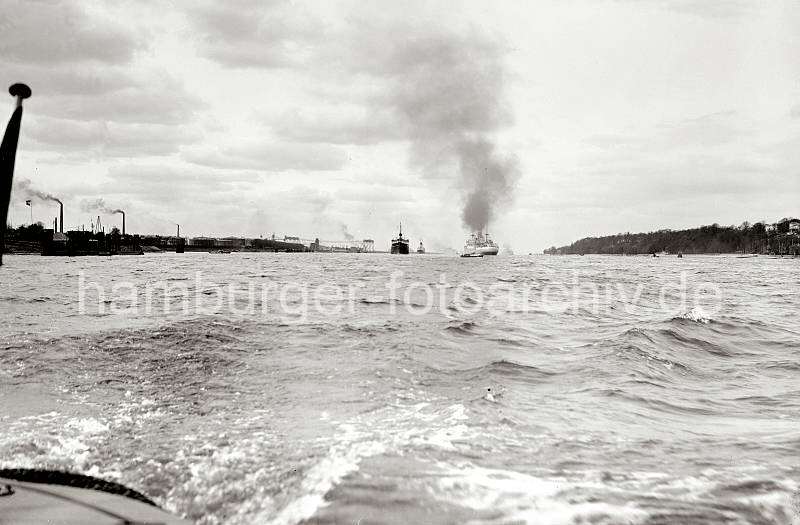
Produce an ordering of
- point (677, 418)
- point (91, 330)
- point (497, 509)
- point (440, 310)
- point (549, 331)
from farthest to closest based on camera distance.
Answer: point (440, 310), point (549, 331), point (91, 330), point (677, 418), point (497, 509)

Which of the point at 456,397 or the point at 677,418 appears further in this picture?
the point at 456,397

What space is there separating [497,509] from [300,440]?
2641 mm

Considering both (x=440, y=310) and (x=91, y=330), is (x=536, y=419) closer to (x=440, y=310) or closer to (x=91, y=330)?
(x=91, y=330)

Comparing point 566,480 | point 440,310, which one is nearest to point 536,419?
point 566,480

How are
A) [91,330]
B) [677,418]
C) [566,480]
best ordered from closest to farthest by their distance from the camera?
[566,480] → [677,418] → [91,330]

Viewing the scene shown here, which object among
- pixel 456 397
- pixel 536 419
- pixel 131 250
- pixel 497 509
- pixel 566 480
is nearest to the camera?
pixel 497 509

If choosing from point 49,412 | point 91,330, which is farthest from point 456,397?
point 91,330

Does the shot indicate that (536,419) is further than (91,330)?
No

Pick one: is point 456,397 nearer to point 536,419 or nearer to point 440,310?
point 536,419

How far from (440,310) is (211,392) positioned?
12054 millimetres

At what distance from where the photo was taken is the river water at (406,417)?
455 cm

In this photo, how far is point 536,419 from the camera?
7020mm

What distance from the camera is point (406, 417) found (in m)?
7.05

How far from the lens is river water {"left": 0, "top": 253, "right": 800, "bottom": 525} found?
14.9ft
